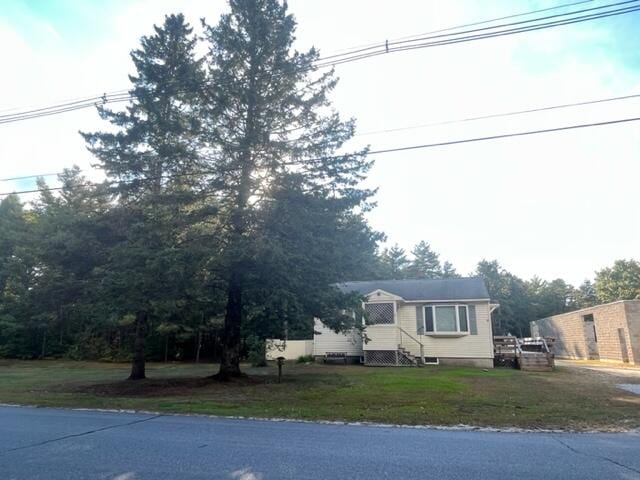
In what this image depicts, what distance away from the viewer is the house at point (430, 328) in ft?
71.1

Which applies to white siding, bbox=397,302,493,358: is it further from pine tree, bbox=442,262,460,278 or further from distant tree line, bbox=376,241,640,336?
pine tree, bbox=442,262,460,278

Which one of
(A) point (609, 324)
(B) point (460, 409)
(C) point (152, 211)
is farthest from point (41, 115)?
(A) point (609, 324)

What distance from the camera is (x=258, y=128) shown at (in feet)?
46.9

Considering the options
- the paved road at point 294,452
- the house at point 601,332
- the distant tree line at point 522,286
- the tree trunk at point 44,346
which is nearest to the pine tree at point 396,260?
the distant tree line at point 522,286

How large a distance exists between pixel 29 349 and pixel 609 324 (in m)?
41.9

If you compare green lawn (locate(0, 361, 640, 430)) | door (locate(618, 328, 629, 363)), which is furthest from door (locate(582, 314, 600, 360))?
green lawn (locate(0, 361, 640, 430))

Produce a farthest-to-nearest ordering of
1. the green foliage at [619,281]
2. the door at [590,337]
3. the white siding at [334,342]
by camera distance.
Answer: the green foliage at [619,281]
the door at [590,337]
the white siding at [334,342]

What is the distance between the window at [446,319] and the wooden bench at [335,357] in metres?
4.62

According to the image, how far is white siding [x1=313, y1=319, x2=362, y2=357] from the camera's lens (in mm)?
23594

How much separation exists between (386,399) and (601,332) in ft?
72.3

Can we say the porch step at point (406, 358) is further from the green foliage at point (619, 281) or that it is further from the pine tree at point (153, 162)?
the green foliage at point (619, 281)

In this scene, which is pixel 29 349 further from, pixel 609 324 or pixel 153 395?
pixel 609 324

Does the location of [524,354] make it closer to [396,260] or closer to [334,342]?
[334,342]

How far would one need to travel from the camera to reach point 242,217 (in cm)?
1341
